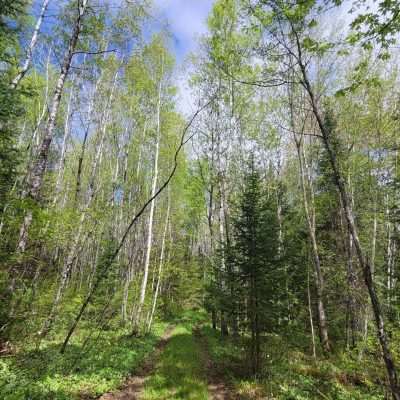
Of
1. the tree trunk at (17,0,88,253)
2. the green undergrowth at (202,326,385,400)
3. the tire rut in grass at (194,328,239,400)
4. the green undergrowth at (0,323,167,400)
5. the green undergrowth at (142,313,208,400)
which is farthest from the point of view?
the green undergrowth at (202,326,385,400)

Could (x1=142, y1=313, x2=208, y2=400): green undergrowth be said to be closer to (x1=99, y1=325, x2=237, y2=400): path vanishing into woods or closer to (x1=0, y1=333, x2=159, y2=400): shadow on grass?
(x1=99, y1=325, x2=237, y2=400): path vanishing into woods

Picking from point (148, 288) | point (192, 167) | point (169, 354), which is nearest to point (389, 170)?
point (192, 167)

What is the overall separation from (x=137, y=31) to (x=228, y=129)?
5225mm

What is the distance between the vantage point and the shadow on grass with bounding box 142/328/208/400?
4691mm

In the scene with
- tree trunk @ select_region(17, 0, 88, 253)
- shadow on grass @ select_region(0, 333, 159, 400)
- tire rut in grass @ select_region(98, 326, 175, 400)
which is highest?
tree trunk @ select_region(17, 0, 88, 253)

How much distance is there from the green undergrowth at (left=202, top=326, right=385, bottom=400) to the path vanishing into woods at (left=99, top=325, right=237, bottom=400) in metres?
0.36

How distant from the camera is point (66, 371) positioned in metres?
5.21

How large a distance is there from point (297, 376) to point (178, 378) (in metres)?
3.01

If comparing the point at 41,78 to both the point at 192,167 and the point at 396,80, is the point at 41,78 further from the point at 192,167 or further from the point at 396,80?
the point at 396,80

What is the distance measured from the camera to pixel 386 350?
9.74 feet

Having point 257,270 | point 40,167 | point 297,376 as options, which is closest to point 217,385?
point 297,376

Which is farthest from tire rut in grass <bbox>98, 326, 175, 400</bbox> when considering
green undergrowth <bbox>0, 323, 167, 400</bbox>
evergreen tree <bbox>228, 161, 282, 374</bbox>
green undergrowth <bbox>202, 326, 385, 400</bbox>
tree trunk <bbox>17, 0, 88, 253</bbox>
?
tree trunk <bbox>17, 0, 88, 253</bbox>

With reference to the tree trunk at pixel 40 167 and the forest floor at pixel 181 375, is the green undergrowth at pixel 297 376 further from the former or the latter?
the tree trunk at pixel 40 167

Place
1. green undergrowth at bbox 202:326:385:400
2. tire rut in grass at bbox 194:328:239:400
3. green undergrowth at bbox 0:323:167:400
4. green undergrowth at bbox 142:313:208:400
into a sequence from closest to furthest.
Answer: green undergrowth at bbox 0:323:167:400 → green undergrowth at bbox 142:313:208:400 → tire rut in grass at bbox 194:328:239:400 → green undergrowth at bbox 202:326:385:400
